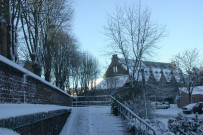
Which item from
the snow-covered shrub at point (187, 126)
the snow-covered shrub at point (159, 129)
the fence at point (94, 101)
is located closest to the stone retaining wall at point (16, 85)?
the snow-covered shrub at point (159, 129)

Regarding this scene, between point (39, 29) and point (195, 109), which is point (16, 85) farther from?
point (195, 109)

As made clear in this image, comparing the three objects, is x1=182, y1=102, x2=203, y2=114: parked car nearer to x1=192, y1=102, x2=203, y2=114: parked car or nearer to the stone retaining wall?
x1=192, y1=102, x2=203, y2=114: parked car

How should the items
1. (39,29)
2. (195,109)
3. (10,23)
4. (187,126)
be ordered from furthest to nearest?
(195,109), (39,29), (187,126), (10,23)

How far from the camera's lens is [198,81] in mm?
38406

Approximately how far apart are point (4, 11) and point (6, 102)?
7.64m

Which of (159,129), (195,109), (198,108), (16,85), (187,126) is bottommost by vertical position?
(195,109)

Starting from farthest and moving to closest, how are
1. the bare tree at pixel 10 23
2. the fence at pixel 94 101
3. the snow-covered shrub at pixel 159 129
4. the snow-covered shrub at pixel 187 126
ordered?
1. the fence at pixel 94 101
2. the snow-covered shrub at pixel 187 126
3. the bare tree at pixel 10 23
4. the snow-covered shrub at pixel 159 129

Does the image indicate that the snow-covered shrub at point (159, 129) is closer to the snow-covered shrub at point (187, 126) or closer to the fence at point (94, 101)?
the snow-covered shrub at point (187, 126)

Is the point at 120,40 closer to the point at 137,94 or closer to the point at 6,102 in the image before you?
the point at 137,94

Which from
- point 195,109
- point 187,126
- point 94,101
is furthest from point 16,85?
point 195,109

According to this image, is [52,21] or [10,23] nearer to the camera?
[10,23]

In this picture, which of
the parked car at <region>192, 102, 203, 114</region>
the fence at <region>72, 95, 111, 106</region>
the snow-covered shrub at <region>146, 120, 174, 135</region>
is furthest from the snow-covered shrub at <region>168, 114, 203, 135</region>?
the parked car at <region>192, 102, 203, 114</region>

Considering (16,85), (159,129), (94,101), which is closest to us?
(16,85)

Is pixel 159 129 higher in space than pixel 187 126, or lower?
higher
